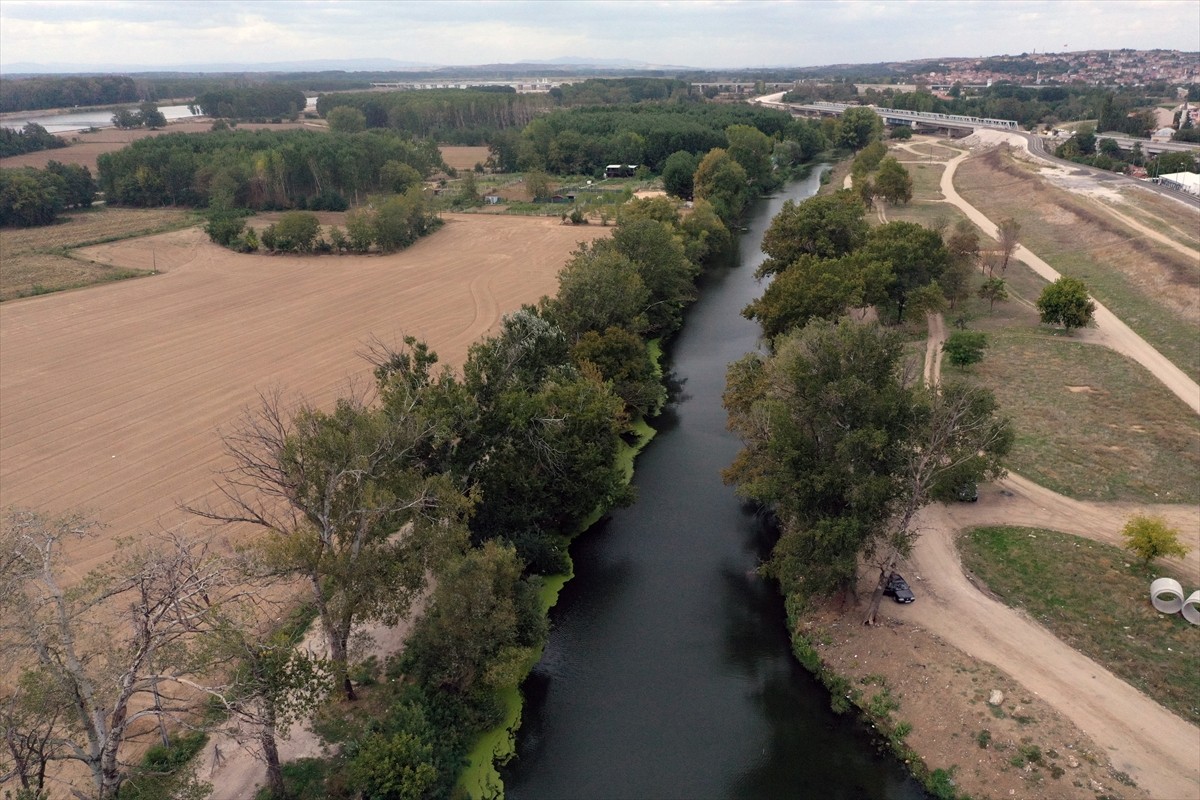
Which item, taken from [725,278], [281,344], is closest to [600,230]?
[725,278]

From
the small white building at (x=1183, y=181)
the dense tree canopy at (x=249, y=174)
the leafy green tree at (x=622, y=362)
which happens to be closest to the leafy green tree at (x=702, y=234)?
the leafy green tree at (x=622, y=362)

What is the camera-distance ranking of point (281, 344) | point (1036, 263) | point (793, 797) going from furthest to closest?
point (1036, 263) → point (281, 344) → point (793, 797)

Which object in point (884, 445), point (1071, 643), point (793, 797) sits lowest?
point (793, 797)

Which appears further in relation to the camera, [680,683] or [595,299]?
[595,299]

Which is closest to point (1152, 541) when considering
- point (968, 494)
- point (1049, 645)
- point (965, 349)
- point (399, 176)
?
point (1049, 645)

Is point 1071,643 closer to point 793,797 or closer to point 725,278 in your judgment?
point 793,797

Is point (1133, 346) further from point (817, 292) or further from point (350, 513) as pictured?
point (350, 513)

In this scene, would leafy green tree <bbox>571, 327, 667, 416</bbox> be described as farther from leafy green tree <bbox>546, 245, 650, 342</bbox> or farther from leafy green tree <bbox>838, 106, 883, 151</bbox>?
leafy green tree <bbox>838, 106, 883, 151</bbox>
